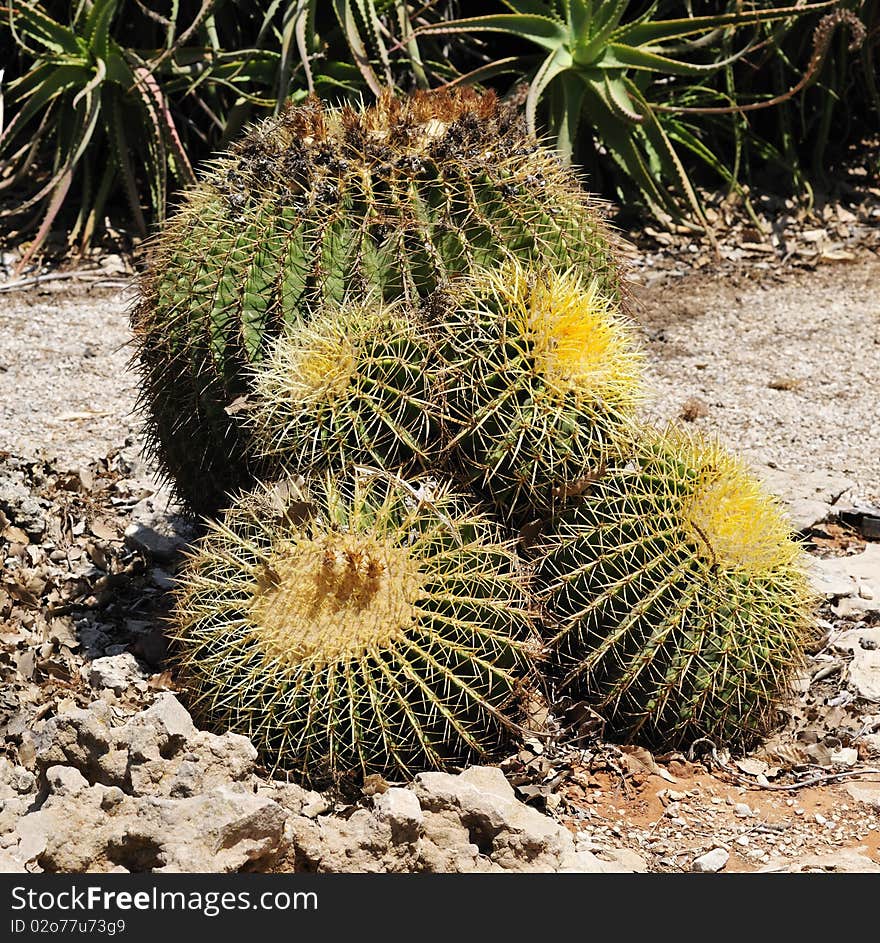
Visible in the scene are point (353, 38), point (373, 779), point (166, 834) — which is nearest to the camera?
point (166, 834)

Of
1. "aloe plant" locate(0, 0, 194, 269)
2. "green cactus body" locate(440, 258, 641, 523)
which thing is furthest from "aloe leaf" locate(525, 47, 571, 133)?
"green cactus body" locate(440, 258, 641, 523)

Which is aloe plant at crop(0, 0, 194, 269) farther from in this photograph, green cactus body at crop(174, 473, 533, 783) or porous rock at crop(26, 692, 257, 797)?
porous rock at crop(26, 692, 257, 797)

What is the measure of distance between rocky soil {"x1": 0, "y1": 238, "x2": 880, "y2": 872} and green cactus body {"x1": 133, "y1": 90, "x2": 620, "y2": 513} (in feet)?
2.21

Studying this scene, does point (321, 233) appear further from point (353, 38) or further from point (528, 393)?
point (353, 38)

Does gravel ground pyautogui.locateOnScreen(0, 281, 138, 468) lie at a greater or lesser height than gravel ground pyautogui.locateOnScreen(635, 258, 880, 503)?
greater

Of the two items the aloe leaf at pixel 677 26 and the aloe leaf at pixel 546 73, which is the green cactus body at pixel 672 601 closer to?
the aloe leaf at pixel 546 73

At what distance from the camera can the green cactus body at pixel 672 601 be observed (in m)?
3.18

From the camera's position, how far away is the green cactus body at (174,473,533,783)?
9.37ft

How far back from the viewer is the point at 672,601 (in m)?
3.18

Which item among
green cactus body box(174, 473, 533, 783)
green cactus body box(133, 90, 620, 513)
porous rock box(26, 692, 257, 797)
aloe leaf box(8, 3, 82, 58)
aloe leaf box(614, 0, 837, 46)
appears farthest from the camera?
aloe leaf box(8, 3, 82, 58)

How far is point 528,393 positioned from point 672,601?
0.62 m

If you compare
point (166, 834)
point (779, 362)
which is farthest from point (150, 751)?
point (779, 362)

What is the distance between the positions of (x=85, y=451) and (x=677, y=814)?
110 inches

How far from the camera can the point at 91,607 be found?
157 inches
